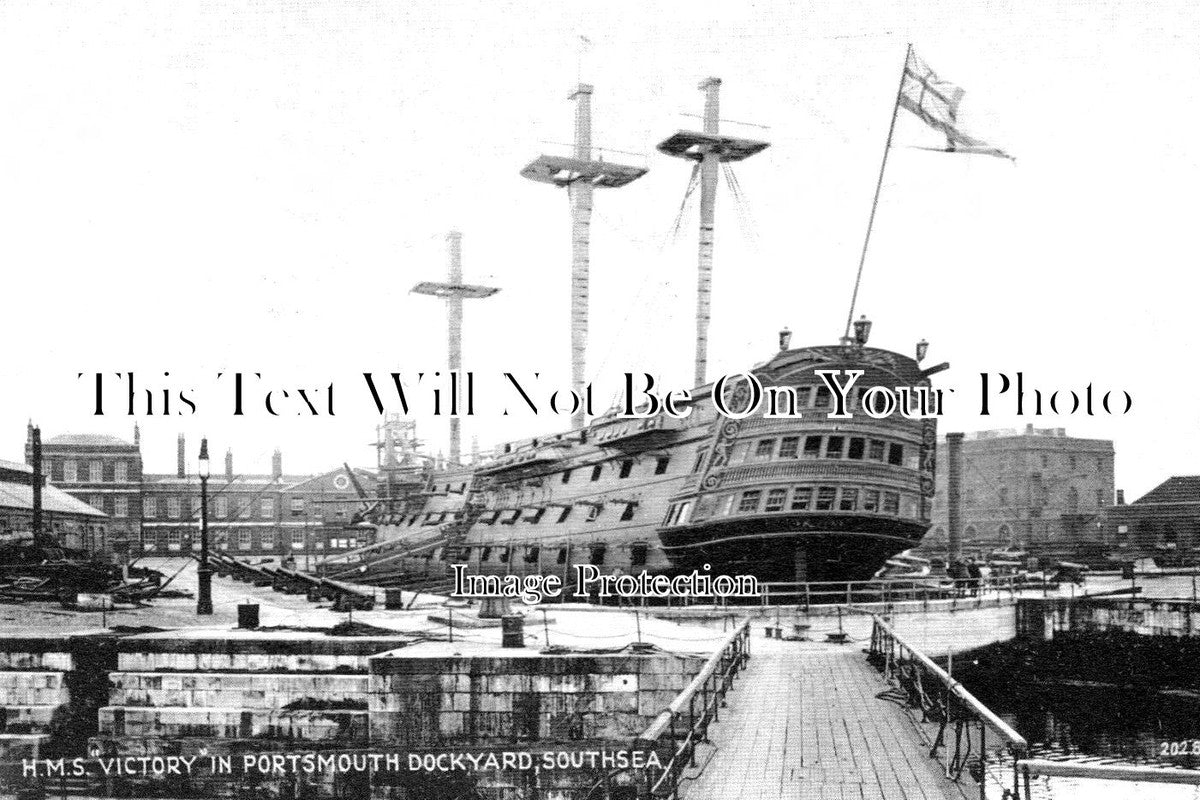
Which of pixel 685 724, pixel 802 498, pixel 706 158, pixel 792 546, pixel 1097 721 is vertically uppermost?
pixel 706 158

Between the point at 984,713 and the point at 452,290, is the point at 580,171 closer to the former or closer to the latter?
the point at 452,290

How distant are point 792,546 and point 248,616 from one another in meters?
13.5

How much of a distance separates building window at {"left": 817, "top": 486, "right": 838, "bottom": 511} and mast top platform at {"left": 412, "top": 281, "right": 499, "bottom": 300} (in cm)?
3113

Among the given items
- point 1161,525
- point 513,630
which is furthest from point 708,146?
point 1161,525

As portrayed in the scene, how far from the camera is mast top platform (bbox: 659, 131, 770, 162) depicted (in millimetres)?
34156

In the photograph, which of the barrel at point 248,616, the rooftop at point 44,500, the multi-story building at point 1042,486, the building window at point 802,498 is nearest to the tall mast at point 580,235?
the building window at point 802,498

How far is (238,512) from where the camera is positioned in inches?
1709

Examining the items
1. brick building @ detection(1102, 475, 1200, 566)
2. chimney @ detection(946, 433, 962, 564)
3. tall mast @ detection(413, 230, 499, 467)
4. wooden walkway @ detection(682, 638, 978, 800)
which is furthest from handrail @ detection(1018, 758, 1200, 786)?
tall mast @ detection(413, 230, 499, 467)

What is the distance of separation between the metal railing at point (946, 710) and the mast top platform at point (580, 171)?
80.7 ft

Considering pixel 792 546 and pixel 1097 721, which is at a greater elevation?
pixel 792 546

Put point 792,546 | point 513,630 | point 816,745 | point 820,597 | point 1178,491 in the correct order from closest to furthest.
A: point 816,745 → point 513,630 → point 792,546 → point 820,597 → point 1178,491

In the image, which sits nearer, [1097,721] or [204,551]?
[204,551]

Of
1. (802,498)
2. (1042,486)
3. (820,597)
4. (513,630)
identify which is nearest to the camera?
(513,630)

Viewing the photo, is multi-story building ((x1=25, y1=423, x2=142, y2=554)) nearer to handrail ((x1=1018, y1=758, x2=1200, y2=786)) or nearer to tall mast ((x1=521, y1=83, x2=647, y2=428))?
Answer: tall mast ((x1=521, y1=83, x2=647, y2=428))
